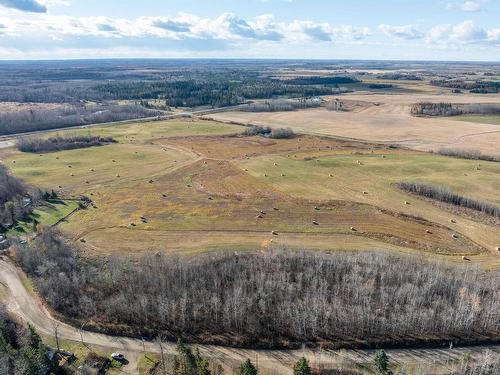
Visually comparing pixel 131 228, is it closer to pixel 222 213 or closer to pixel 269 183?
pixel 222 213

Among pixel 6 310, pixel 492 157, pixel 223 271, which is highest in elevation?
pixel 492 157

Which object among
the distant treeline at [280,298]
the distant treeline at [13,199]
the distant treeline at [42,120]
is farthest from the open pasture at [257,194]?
the distant treeline at [42,120]

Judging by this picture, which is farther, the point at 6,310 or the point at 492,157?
the point at 492,157

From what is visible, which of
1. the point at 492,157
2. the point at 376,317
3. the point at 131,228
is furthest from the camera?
the point at 492,157

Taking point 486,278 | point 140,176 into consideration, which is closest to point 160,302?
point 486,278

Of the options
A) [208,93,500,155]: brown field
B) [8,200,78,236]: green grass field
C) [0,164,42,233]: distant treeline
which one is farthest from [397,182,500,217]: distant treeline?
[0,164,42,233]: distant treeline

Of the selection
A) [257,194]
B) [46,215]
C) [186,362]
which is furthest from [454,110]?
[186,362]

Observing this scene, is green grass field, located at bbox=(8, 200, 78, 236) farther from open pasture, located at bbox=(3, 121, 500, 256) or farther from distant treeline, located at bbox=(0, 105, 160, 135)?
distant treeline, located at bbox=(0, 105, 160, 135)

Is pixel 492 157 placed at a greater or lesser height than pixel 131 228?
greater

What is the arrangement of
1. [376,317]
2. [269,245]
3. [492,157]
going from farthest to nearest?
[492,157] → [269,245] → [376,317]
